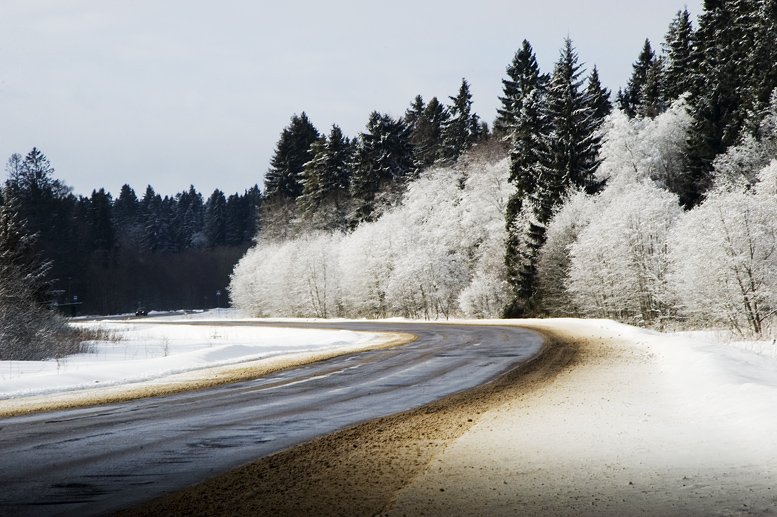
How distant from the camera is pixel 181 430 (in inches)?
402

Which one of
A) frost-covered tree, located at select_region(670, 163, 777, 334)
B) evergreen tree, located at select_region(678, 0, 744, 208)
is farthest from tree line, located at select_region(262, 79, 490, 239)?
frost-covered tree, located at select_region(670, 163, 777, 334)

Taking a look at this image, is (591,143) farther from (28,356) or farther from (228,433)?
(228,433)

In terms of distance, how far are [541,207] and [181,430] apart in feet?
164

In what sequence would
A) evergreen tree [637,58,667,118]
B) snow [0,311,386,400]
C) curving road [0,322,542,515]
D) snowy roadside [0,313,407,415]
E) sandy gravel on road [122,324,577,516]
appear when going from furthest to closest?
evergreen tree [637,58,667,118] < snow [0,311,386,400] < snowy roadside [0,313,407,415] < curving road [0,322,542,515] < sandy gravel on road [122,324,577,516]

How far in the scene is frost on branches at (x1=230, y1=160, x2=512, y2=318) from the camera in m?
65.4

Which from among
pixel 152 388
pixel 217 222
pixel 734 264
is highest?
pixel 217 222

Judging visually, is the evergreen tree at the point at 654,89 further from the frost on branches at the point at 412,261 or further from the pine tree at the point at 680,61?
the frost on branches at the point at 412,261

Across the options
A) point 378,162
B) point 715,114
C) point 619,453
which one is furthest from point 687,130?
point 619,453

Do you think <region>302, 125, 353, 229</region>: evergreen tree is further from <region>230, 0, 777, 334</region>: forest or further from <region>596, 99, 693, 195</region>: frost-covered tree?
<region>596, 99, 693, 195</region>: frost-covered tree

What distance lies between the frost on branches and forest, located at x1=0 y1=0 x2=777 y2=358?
0.20 metres

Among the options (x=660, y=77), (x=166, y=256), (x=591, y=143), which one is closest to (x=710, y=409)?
(x=591, y=143)

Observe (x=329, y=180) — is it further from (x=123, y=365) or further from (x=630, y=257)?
(x=123, y=365)

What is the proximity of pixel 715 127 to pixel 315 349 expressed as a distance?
143ft

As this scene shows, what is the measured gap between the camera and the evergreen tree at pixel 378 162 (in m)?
87.1
